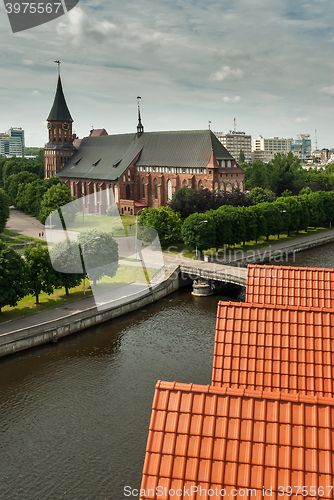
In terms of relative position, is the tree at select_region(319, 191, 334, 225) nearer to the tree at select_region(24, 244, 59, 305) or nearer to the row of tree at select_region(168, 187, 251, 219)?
the row of tree at select_region(168, 187, 251, 219)

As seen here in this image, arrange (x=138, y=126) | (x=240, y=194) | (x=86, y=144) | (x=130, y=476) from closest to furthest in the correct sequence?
(x=130, y=476), (x=240, y=194), (x=138, y=126), (x=86, y=144)

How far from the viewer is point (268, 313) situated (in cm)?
1955

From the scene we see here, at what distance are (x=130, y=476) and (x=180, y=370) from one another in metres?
11.3

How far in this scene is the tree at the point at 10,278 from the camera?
39562 mm

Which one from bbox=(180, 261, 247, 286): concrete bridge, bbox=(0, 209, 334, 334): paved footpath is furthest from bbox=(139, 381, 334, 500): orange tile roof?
bbox=(180, 261, 247, 286): concrete bridge

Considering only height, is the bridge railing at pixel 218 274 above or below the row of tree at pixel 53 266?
below

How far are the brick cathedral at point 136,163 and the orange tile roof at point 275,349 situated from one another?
72.5 meters

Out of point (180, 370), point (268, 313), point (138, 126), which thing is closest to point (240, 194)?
point (138, 126)

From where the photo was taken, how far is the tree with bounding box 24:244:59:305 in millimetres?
43594

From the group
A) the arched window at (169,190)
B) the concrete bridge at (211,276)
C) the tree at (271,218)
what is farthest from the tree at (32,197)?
the concrete bridge at (211,276)

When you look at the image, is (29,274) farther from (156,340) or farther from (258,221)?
(258,221)

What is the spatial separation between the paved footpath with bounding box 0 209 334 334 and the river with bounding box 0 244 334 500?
2.62 metres

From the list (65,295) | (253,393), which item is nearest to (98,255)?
(65,295)

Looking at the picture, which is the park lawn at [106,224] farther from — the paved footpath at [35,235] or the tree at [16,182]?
Result: the tree at [16,182]
